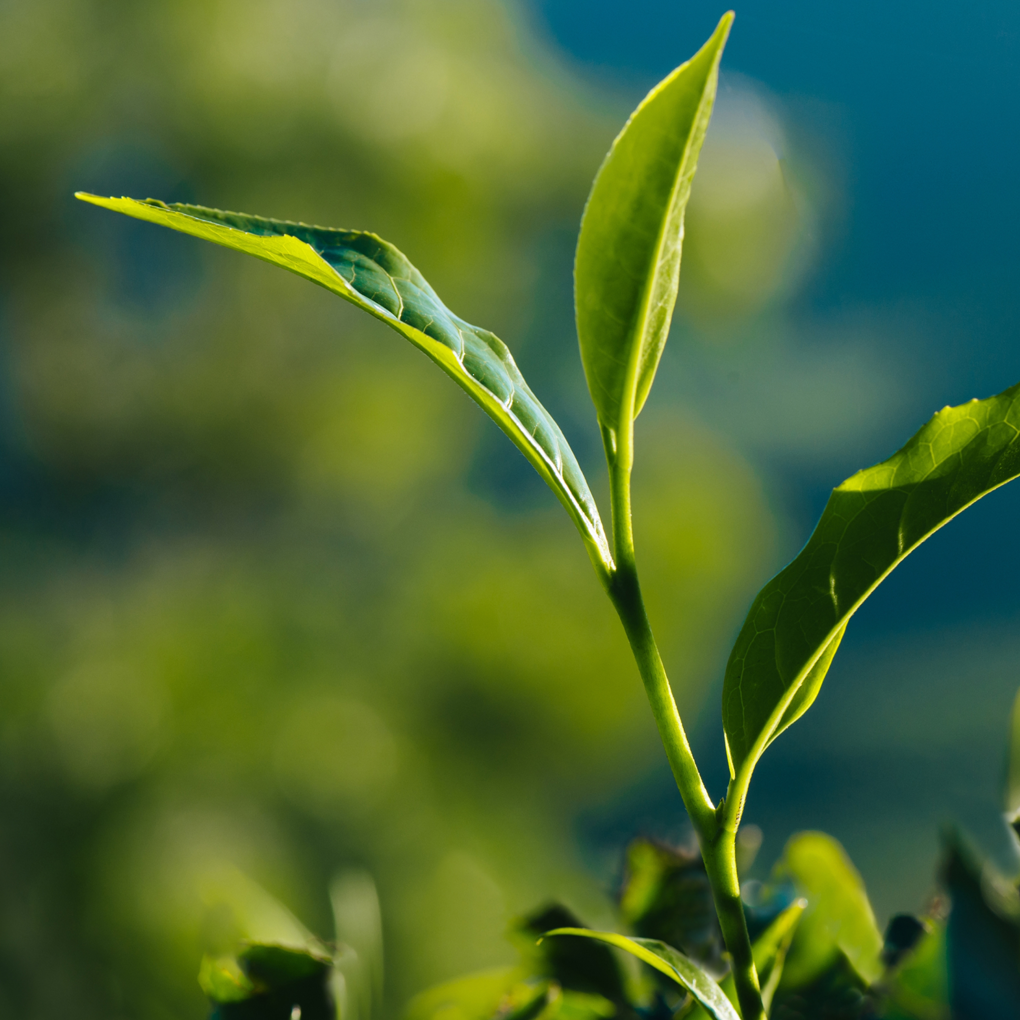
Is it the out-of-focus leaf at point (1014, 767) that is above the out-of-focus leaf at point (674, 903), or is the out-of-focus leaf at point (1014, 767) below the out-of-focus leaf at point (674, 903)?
above

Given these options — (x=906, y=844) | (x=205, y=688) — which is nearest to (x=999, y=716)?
(x=906, y=844)

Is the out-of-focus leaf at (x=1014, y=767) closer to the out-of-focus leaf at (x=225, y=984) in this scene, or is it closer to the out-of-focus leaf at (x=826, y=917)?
the out-of-focus leaf at (x=826, y=917)

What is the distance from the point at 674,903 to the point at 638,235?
0.70 ft

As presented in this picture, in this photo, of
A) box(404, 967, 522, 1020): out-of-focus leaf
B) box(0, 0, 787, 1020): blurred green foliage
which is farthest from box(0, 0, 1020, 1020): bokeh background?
box(404, 967, 522, 1020): out-of-focus leaf

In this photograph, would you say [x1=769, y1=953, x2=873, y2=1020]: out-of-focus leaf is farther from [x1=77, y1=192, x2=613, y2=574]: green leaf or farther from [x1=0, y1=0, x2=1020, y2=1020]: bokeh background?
[x1=0, y1=0, x2=1020, y2=1020]: bokeh background

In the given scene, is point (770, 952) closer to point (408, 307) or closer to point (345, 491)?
point (408, 307)

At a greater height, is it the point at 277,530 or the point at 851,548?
the point at 851,548

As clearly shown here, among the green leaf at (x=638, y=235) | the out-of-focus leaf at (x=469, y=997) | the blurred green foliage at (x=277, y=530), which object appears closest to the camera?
the green leaf at (x=638, y=235)

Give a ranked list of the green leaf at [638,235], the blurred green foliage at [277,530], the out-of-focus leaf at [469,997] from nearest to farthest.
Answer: the green leaf at [638,235], the out-of-focus leaf at [469,997], the blurred green foliage at [277,530]

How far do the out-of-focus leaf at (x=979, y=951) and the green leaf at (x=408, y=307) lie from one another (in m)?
0.11

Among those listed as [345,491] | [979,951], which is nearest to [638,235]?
[979,951]

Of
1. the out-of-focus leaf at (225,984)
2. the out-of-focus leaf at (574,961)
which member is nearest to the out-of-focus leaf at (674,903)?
the out-of-focus leaf at (574,961)

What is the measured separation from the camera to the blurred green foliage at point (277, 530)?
2.27m

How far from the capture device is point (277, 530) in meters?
2.78
